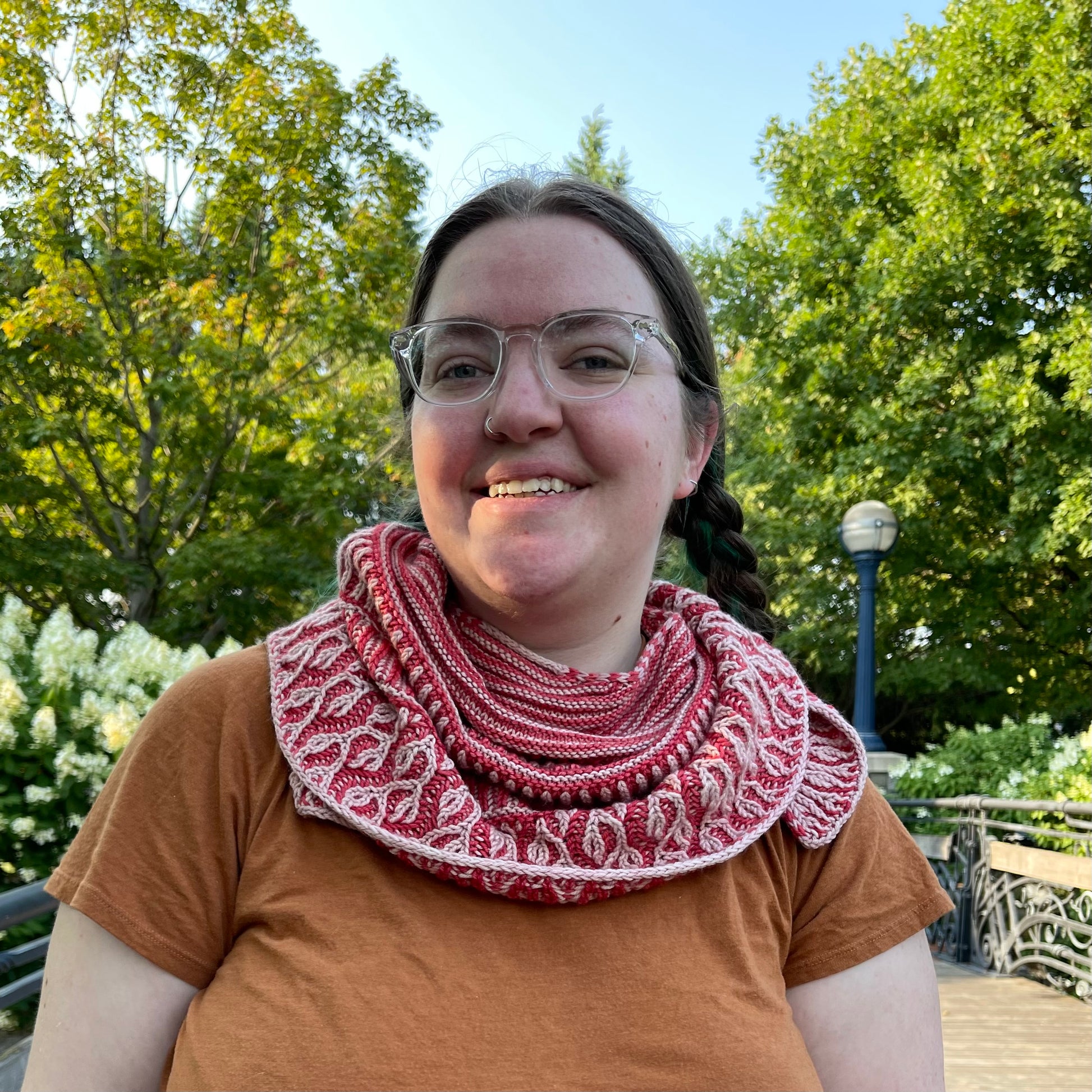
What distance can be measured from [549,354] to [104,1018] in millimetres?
1055

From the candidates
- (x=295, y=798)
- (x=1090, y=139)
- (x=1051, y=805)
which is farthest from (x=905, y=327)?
(x=295, y=798)

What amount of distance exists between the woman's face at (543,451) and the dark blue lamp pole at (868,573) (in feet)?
25.2

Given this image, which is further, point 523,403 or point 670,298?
point 670,298

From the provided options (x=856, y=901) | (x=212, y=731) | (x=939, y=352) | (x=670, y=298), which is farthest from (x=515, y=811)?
(x=939, y=352)

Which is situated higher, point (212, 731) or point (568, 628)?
point (568, 628)

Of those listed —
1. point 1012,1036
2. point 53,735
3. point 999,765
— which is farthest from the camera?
point 999,765

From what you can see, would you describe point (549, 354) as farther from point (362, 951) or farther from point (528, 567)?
point (362, 951)

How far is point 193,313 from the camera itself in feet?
28.5

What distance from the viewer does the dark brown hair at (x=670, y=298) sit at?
160 centimetres

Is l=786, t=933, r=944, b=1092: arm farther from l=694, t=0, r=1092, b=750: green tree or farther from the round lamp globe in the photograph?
l=694, t=0, r=1092, b=750: green tree

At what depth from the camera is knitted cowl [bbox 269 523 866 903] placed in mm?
1274

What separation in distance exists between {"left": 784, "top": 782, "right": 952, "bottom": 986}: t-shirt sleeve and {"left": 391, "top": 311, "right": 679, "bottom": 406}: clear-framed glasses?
0.78m

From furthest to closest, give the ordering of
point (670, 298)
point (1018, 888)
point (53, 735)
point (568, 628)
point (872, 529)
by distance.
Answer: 1. point (872, 529)
2. point (1018, 888)
3. point (53, 735)
4. point (670, 298)
5. point (568, 628)

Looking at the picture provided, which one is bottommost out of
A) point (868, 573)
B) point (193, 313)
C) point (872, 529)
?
point (868, 573)
